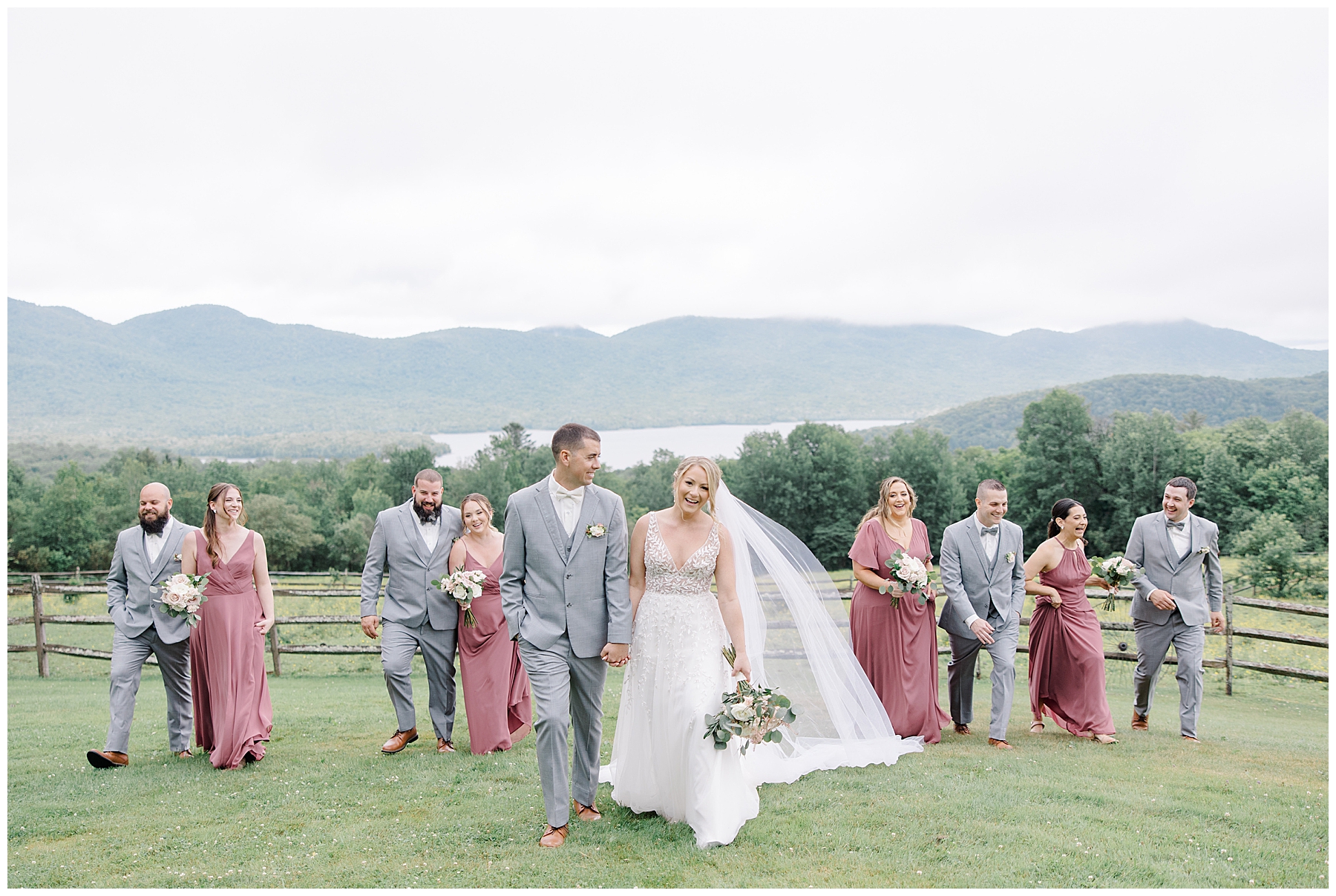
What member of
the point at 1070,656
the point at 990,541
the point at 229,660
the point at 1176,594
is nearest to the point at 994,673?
the point at 1070,656

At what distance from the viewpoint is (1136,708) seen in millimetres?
8875

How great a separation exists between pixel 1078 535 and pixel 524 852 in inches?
227

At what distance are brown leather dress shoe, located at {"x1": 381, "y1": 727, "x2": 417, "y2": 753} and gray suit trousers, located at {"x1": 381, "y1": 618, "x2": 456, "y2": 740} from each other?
0.04 m

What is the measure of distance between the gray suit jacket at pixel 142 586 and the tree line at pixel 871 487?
166 ft

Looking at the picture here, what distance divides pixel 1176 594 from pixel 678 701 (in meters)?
5.55

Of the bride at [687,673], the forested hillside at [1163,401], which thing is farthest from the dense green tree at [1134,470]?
the bride at [687,673]

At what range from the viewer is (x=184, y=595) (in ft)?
23.6

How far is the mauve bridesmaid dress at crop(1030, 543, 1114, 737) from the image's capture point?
8.09m

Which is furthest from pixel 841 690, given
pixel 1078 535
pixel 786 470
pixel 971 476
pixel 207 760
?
pixel 971 476

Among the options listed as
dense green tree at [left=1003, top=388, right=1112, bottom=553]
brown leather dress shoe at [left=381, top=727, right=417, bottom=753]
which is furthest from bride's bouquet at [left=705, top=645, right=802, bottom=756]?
dense green tree at [left=1003, top=388, right=1112, bottom=553]

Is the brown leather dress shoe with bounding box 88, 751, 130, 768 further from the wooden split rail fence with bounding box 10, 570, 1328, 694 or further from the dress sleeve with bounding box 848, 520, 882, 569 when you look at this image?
the dress sleeve with bounding box 848, 520, 882, 569

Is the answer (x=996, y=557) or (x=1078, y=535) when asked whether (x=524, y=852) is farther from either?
(x=1078, y=535)

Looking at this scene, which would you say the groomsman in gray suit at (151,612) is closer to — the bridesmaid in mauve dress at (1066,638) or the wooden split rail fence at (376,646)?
the wooden split rail fence at (376,646)

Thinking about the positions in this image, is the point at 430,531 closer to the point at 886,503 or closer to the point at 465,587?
the point at 465,587
